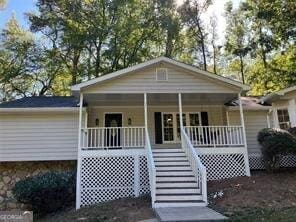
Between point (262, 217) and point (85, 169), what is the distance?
292 inches

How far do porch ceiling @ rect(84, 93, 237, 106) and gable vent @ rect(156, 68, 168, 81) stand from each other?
2.52 feet

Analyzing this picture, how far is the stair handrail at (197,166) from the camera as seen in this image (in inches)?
412

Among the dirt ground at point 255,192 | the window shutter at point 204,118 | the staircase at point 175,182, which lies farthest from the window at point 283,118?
the staircase at point 175,182

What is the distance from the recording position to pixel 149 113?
1653 centimetres

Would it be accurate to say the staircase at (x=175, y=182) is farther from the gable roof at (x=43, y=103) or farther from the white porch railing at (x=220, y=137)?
the gable roof at (x=43, y=103)

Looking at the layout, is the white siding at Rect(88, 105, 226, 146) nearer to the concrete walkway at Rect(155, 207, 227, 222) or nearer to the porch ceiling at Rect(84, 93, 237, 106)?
the porch ceiling at Rect(84, 93, 237, 106)

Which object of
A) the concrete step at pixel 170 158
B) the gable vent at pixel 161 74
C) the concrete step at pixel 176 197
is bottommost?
the concrete step at pixel 176 197

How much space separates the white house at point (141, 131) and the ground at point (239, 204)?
2.78 ft

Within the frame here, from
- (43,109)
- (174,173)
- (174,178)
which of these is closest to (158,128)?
(174,173)

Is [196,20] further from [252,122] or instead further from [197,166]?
[197,166]

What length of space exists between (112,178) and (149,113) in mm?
4489

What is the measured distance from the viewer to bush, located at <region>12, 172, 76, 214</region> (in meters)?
12.2

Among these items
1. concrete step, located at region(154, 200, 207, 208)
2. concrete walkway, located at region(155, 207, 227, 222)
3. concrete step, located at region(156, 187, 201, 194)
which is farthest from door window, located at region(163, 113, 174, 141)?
concrete walkway, located at region(155, 207, 227, 222)

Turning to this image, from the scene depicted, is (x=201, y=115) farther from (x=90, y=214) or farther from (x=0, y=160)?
(x=0, y=160)
